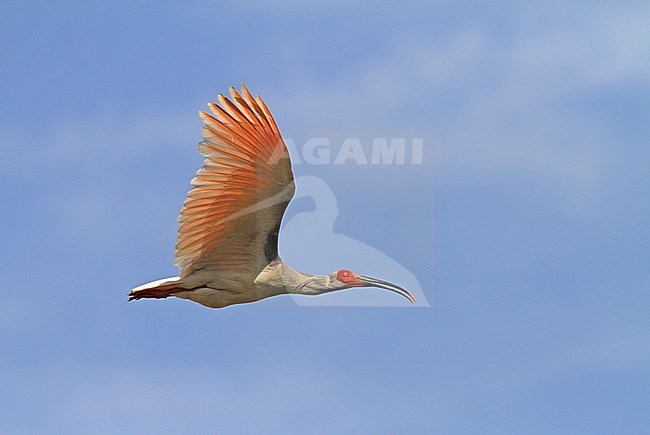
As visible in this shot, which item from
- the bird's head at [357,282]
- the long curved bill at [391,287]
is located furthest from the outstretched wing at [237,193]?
the long curved bill at [391,287]

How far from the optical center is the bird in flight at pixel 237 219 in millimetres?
18875

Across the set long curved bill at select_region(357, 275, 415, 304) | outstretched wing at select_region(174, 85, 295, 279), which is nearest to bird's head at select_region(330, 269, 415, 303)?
long curved bill at select_region(357, 275, 415, 304)

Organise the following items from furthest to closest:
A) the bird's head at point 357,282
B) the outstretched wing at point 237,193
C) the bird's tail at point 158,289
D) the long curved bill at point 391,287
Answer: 1. the long curved bill at point 391,287
2. the bird's head at point 357,282
3. the bird's tail at point 158,289
4. the outstretched wing at point 237,193

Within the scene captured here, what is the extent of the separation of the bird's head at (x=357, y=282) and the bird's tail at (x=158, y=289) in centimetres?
233

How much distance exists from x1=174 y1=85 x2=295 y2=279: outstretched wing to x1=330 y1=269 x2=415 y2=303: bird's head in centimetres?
123

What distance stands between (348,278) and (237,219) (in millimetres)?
2245

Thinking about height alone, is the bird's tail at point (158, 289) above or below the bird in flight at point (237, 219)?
below

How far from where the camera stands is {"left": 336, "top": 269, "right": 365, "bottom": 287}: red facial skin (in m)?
20.8

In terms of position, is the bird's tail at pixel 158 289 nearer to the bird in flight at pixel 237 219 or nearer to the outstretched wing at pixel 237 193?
the bird in flight at pixel 237 219

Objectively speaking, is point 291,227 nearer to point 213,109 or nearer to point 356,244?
point 356,244

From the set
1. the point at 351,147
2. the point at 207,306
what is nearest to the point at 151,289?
the point at 207,306

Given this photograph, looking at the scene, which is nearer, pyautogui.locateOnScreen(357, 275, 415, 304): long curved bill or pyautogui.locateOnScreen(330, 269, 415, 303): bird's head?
pyautogui.locateOnScreen(330, 269, 415, 303): bird's head

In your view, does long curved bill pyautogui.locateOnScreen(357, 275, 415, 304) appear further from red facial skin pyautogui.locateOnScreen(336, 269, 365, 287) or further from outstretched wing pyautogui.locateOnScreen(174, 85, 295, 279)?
outstretched wing pyautogui.locateOnScreen(174, 85, 295, 279)

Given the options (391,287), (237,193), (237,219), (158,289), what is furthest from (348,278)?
(158,289)
